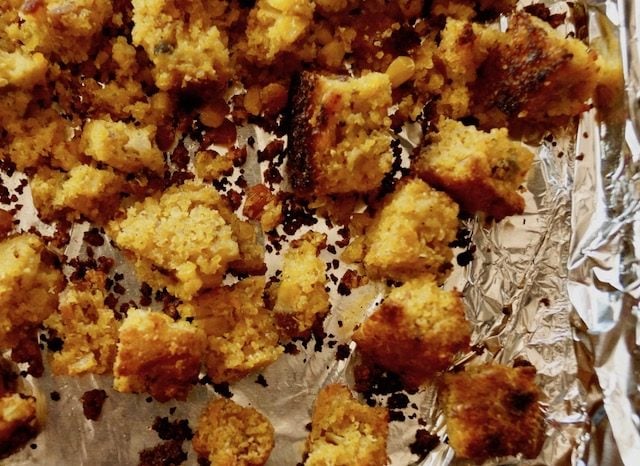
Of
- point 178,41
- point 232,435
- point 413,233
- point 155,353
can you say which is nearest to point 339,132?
point 413,233

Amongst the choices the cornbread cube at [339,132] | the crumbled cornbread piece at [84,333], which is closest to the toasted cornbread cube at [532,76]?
the cornbread cube at [339,132]

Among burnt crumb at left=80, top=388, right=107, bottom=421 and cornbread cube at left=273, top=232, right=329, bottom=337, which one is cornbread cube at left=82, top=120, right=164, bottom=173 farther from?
burnt crumb at left=80, top=388, right=107, bottom=421

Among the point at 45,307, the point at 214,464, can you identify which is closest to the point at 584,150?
the point at 214,464

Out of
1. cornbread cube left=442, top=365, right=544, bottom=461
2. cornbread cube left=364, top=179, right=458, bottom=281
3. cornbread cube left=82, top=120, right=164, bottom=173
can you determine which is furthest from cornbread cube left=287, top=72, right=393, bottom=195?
cornbread cube left=442, top=365, right=544, bottom=461

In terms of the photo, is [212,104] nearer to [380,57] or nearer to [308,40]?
[308,40]

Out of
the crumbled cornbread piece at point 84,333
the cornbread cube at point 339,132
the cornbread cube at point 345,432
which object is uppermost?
the cornbread cube at point 339,132

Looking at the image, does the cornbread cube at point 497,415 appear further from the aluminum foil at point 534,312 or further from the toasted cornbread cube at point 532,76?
the toasted cornbread cube at point 532,76
